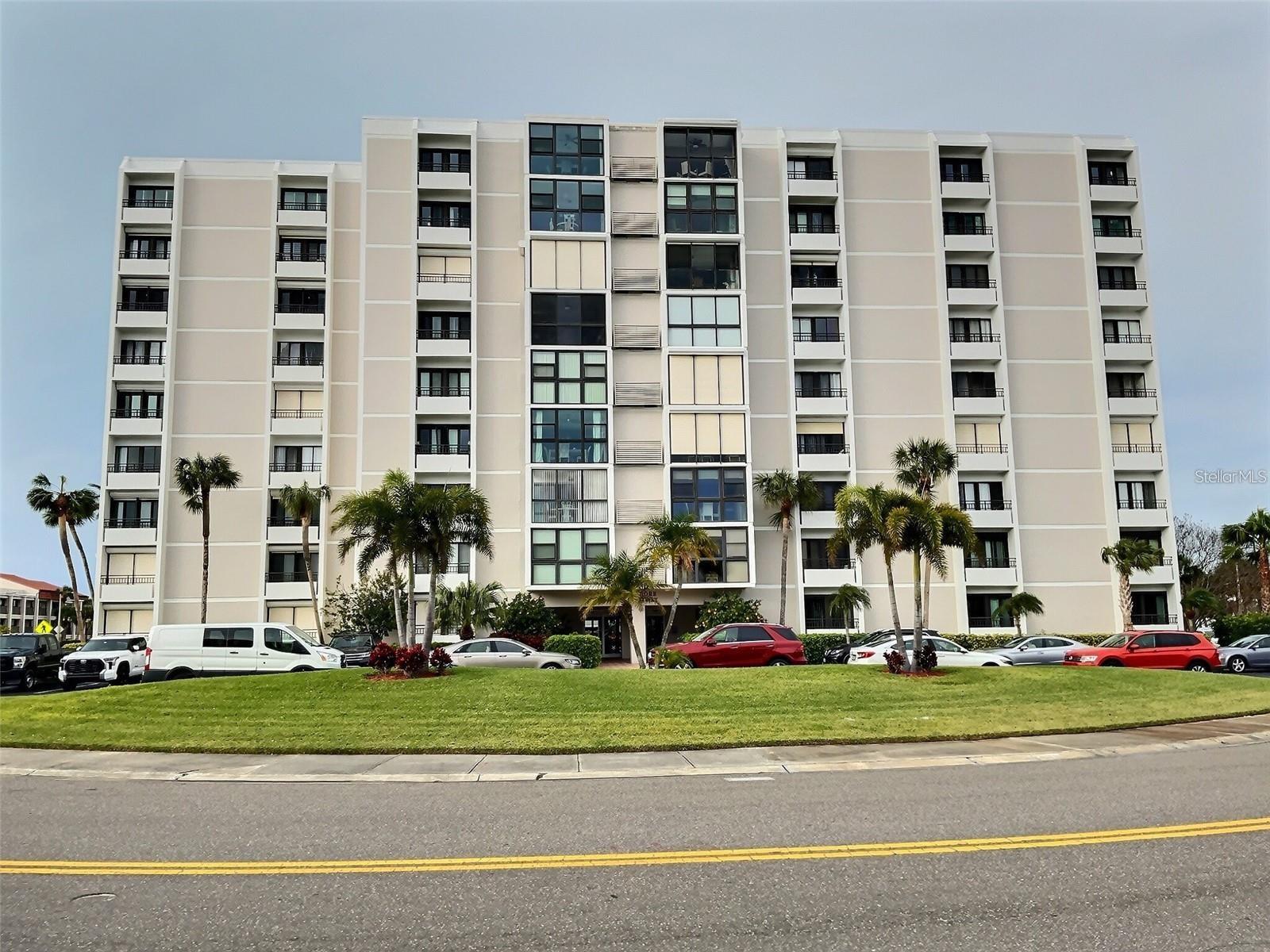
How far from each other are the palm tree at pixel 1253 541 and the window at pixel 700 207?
31.7 metres

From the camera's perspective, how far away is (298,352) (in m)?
48.6

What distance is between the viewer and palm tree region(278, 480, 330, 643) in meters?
42.8

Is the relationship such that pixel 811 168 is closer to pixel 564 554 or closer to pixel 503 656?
pixel 564 554

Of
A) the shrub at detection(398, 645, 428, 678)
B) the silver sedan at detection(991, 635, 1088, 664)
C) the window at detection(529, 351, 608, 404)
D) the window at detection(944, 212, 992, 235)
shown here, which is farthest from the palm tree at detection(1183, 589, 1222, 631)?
the shrub at detection(398, 645, 428, 678)

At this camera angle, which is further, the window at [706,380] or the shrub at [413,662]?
the window at [706,380]

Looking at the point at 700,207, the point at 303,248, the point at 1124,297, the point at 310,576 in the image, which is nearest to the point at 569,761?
the point at 310,576

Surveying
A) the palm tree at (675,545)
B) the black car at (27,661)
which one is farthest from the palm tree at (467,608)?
the black car at (27,661)

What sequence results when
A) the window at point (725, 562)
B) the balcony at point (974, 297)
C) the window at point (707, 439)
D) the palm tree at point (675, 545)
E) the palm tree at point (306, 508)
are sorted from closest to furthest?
the palm tree at point (675, 545)
the palm tree at point (306, 508)
the window at point (725, 562)
the window at point (707, 439)
the balcony at point (974, 297)

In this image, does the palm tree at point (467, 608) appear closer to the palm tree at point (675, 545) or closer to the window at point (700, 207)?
the palm tree at point (675, 545)

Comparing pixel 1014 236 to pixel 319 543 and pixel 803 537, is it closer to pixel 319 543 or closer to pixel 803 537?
pixel 803 537

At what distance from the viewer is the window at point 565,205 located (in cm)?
4694

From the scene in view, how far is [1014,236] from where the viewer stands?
4994cm

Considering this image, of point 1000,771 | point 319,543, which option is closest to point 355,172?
point 319,543

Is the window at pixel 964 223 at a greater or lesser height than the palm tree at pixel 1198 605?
greater
